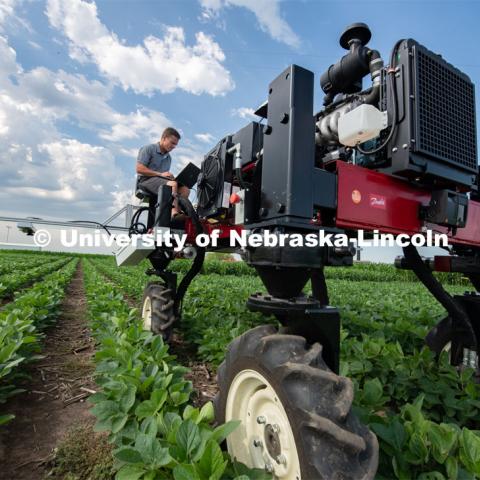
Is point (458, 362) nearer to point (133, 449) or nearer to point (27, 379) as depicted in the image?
point (133, 449)

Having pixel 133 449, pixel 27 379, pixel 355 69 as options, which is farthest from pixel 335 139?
pixel 27 379

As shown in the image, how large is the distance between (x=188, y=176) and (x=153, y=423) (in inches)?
81.8

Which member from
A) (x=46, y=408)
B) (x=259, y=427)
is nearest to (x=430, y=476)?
(x=259, y=427)

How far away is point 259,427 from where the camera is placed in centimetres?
146

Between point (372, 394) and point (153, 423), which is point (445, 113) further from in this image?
point (153, 423)

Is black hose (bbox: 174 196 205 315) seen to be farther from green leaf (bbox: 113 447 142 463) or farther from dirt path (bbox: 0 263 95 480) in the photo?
green leaf (bbox: 113 447 142 463)

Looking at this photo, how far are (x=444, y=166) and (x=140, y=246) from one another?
6.59 feet

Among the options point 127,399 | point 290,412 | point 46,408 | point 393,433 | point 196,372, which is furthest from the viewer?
point 196,372

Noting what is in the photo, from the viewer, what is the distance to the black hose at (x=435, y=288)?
2082 millimetres

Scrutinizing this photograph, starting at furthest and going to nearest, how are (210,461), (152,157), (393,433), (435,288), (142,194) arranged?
1. (152,157)
2. (142,194)
3. (435,288)
4. (393,433)
5. (210,461)

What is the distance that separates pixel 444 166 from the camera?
1.74 meters

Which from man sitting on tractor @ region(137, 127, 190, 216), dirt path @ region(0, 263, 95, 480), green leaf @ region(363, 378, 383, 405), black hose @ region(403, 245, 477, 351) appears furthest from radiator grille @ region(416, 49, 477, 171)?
dirt path @ region(0, 263, 95, 480)

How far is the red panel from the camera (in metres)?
1.57

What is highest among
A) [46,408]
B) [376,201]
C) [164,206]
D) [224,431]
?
[164,206]
